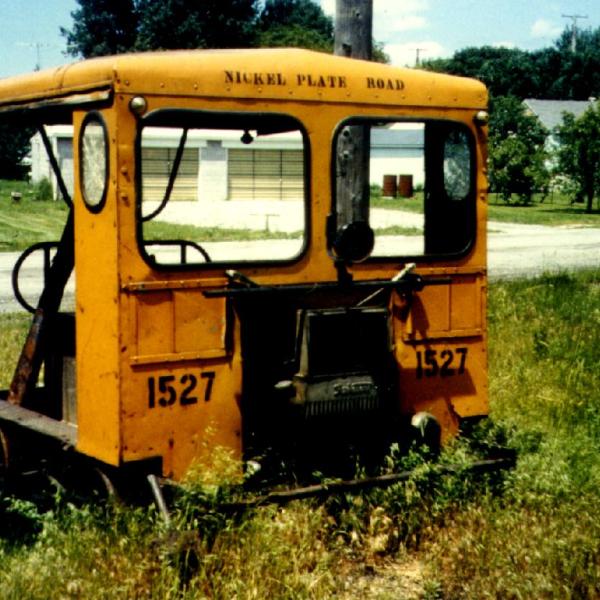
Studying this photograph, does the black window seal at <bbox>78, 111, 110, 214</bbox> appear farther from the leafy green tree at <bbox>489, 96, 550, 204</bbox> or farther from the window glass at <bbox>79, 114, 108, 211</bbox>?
the leafy green tree at <bbox>489, 96, 550, 204</bbox>

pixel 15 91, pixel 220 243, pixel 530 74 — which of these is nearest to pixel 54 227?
pixel 220 243

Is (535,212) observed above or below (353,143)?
below

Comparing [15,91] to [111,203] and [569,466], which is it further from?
[569,466]

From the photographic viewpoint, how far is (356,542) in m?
4.80

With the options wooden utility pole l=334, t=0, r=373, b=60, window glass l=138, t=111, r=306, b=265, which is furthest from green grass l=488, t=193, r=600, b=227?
wooden utility pole l=334, t=0, r=373, b=60

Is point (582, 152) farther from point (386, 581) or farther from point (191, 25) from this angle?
point (386, 581)

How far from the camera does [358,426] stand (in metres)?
5.14

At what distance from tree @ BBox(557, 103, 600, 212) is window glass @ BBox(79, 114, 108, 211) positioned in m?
32.2

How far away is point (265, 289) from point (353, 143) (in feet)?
4.25

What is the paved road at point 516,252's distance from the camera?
15.1 metres

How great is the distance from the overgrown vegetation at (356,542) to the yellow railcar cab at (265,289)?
33 cm

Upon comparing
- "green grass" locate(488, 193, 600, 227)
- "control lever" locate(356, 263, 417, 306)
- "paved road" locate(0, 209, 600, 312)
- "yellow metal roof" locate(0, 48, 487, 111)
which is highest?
"yellow metal roof" locate(0, 48, 487, 111)

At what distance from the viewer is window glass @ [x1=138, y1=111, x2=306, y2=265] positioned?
5.33 meters

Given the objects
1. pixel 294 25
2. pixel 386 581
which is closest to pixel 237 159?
pixel 386 581
